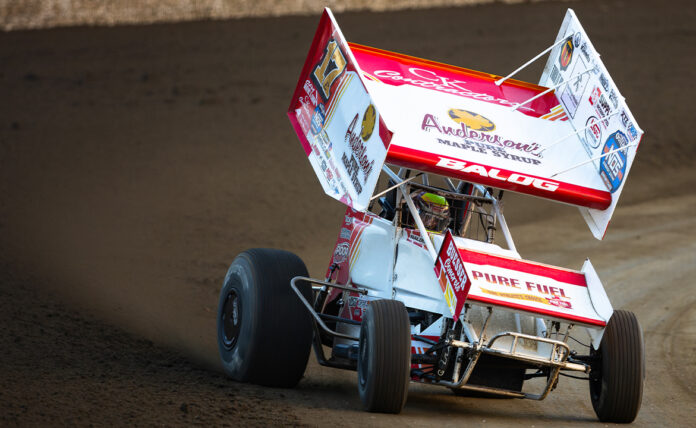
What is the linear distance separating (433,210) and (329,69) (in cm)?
179

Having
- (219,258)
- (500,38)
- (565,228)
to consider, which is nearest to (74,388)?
(219,258)

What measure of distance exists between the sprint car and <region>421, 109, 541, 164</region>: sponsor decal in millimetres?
19

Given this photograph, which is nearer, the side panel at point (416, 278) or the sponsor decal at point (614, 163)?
the side panel at point (416, 278)

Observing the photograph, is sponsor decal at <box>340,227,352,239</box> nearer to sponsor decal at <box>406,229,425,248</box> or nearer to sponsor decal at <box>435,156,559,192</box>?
sponsor decal at <box>406,229,425,248</box>

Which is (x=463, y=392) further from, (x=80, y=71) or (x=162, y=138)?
(x=80, y=71)

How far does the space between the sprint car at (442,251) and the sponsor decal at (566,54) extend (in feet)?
0.08

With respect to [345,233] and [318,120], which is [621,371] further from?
[318,120]

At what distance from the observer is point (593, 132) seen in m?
9.37

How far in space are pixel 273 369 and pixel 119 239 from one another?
773 cm

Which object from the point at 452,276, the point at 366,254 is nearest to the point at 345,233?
the point at 366,254

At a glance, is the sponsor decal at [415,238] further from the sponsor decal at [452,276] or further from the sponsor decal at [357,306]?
the sponsor decal at [357,306]

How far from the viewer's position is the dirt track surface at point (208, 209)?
8648mm

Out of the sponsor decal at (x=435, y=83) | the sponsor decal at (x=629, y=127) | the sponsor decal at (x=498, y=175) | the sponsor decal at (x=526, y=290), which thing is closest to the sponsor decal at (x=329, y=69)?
the sponsor decal at (x=435, y=83)

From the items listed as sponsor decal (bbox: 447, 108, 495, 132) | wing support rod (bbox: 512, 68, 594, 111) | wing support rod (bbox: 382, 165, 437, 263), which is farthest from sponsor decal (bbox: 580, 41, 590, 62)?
wing support rod (bbox: 382, 165, 437, 263)
